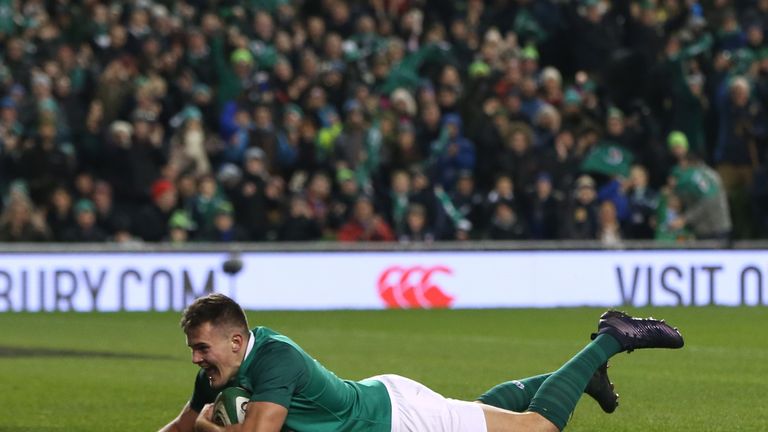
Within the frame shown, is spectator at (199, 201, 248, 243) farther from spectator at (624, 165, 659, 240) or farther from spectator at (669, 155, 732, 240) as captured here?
spectator at (669, 155, 732, 240)

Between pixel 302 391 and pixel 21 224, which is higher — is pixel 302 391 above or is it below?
above

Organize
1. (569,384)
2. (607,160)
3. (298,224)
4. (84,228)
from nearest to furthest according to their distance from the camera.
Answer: (569,384), (84,228), (298,224), (607,160)

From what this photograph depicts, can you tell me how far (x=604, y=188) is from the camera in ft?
71.7

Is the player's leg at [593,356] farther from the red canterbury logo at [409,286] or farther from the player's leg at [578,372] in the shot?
the red canterbury logo at [409,286]

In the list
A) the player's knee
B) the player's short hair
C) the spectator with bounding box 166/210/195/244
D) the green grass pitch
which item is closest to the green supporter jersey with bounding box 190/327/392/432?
the player's short hair

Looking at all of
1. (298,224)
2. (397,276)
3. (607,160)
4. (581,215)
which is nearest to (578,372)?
(397,276)

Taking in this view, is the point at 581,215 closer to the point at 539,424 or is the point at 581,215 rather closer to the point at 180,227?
the point at 180,227

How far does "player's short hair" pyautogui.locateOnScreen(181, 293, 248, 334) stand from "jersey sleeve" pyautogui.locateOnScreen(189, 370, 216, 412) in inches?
23.8

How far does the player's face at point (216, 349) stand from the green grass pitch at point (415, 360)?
303 cm

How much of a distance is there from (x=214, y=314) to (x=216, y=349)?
141mm

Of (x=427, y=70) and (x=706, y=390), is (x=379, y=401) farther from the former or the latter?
(x=427, y=70)

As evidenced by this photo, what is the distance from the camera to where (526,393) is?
8242 millimetres

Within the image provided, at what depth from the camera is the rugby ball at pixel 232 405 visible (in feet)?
23.2

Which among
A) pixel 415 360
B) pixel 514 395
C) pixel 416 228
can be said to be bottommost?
pixel 415 360
